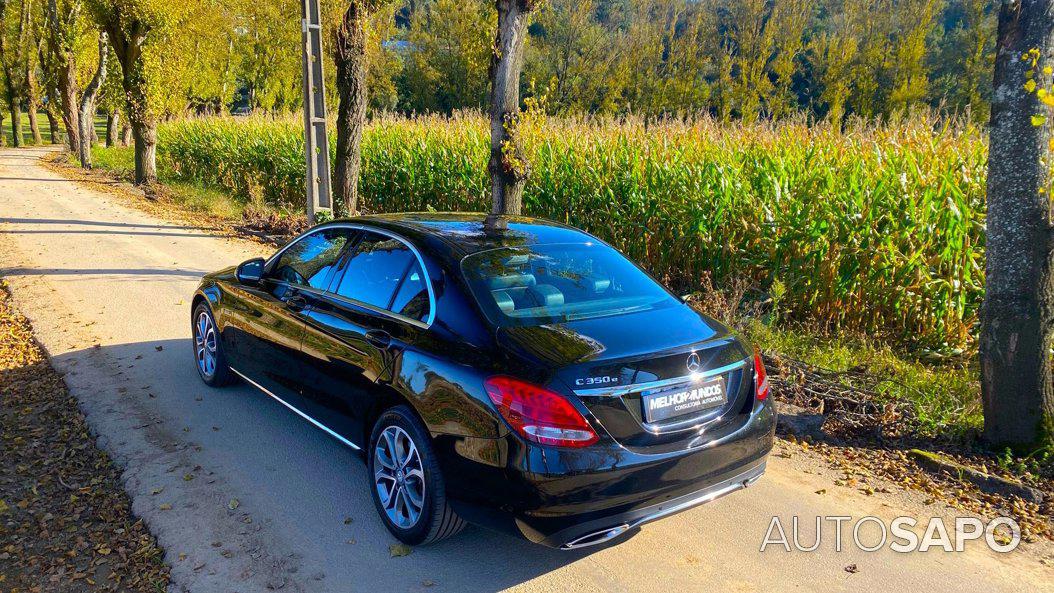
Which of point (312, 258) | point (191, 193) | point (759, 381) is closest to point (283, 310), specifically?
point (312, 258)

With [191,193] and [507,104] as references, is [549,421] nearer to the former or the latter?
[507,104]

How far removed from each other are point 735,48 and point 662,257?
29961 millimetres

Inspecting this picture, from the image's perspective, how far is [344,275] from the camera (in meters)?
4.52

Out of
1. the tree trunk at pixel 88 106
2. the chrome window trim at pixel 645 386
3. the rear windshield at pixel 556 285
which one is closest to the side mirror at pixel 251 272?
the rear windshield at pixel 556 285

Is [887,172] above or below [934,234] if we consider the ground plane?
above

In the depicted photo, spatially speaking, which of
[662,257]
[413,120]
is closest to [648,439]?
[662,257]

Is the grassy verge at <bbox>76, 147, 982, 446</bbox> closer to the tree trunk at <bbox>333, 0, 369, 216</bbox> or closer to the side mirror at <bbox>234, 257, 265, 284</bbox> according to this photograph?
the side mirror at <bbox>234, 257, 265, 284</bbox>

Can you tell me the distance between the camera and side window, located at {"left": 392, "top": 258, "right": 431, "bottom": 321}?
3797 mm

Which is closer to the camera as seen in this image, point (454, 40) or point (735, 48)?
point (735, 48)

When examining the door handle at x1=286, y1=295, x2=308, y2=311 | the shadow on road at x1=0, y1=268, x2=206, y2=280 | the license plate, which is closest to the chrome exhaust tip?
the license plate

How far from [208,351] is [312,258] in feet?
5.62

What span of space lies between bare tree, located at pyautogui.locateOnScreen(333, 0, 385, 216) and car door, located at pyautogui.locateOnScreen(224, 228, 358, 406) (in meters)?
7.58

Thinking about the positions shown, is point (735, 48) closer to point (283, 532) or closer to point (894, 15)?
point (894, 15)

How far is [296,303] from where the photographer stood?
4781 millimetres
